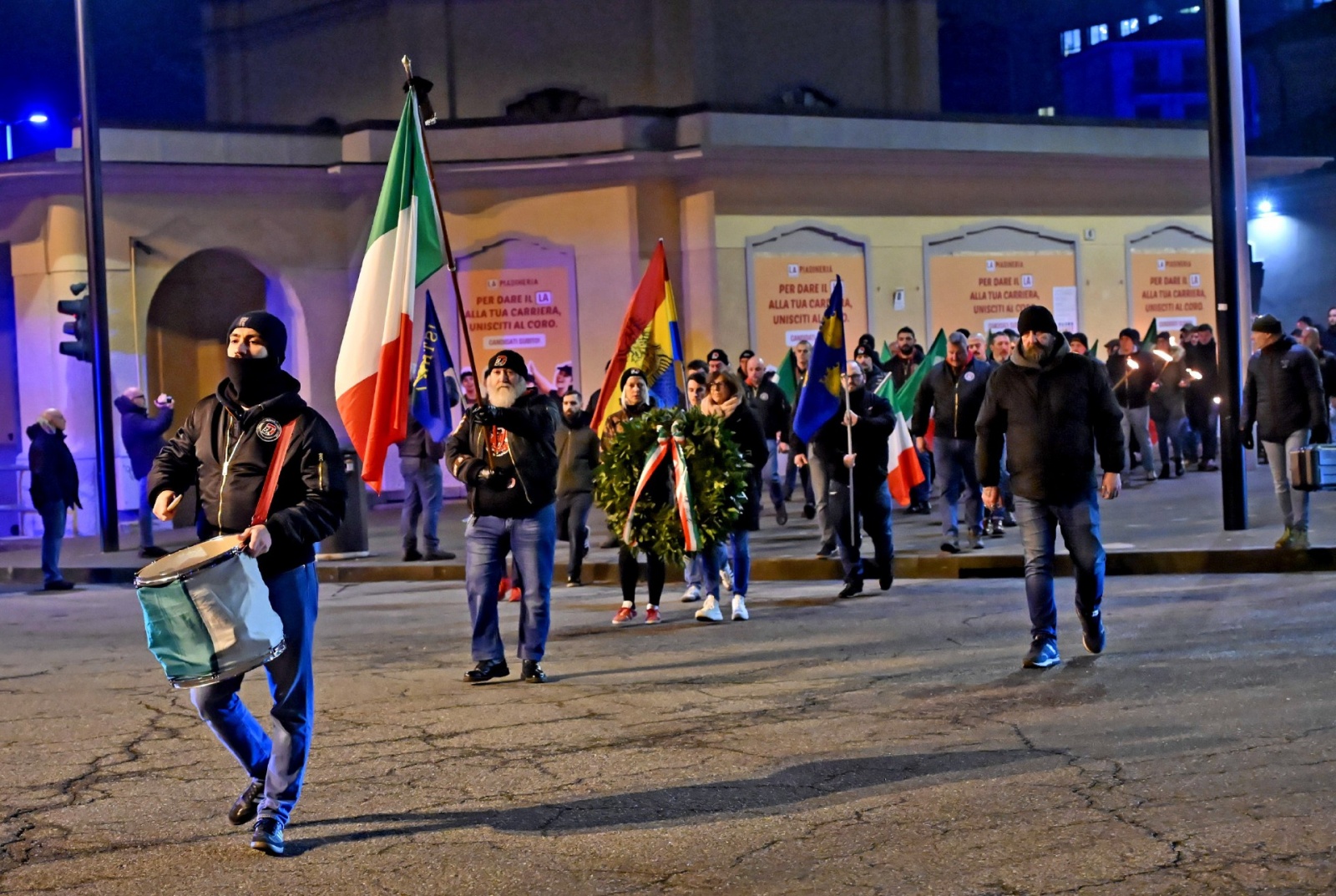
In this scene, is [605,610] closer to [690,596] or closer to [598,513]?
[690,596]

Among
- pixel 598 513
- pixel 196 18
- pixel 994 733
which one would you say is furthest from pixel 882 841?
pixel 196 18

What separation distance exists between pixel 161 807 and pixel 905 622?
598 cm

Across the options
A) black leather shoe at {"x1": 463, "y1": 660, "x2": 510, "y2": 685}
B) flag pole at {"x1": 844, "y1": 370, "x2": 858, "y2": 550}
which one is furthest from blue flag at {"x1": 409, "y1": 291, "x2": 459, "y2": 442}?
black leather shoe at {"x1": 463, "y1": 660, "x2": 510, "y2": 685}

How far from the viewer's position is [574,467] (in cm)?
1480

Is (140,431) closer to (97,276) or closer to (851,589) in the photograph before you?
(97,276)

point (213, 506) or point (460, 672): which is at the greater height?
point (213, 506)

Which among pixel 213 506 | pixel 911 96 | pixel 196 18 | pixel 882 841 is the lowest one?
pixel 882 841

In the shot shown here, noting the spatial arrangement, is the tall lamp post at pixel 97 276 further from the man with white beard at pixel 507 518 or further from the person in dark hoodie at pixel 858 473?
the man with white beard at pixel 507 518

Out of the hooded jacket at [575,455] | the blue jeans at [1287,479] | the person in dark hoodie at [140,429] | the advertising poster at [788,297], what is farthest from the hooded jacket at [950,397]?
the advertising poster at [788,297]

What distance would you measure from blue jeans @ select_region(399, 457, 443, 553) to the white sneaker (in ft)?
18.7

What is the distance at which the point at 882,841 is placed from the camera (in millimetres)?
5977

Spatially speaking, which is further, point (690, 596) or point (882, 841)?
point (690, 596)

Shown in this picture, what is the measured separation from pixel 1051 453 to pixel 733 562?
3.56m

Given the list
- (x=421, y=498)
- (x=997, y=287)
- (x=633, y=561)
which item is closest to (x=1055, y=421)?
(x=633, y=561)
